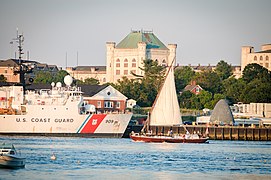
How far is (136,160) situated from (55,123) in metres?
36.7

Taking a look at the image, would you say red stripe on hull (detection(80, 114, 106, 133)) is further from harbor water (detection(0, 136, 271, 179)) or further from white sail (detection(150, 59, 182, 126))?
white sail (detection(150, 59, 182, 126))

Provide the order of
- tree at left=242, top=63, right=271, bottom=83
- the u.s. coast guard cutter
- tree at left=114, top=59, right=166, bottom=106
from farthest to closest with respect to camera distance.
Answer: tree at left=242, top=63, right=271, bottom=83 → tree at left=114, top=59, right=166, bottom=106 → the u.s. coast guard cutter

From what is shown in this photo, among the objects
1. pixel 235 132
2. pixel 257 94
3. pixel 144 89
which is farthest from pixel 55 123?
pixel 257 94

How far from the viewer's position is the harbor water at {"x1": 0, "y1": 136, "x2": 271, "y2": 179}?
6369cm

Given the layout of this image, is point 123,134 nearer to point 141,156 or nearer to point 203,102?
point 141,156

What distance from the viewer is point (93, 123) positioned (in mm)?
111438

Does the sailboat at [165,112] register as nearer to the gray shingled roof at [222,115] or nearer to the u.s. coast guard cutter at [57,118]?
the u.s. coast guard cutter at [57,118]

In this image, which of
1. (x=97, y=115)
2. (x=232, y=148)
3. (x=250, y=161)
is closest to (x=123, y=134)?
(x=97, y=115)

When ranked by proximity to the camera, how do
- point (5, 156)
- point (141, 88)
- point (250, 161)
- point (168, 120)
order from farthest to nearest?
point (141, 88) → point (168, 120) → point (250, 161) → point (5, 156)

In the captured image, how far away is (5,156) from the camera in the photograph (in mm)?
63438

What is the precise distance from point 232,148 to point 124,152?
53.5 feet

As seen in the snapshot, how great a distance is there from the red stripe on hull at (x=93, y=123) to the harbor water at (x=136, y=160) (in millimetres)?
5862

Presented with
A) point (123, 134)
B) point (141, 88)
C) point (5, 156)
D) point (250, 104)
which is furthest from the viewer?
point (141, 88)

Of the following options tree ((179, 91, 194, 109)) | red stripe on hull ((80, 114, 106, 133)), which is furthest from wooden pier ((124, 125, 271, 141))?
tree ((179, 91, 194, 109))
